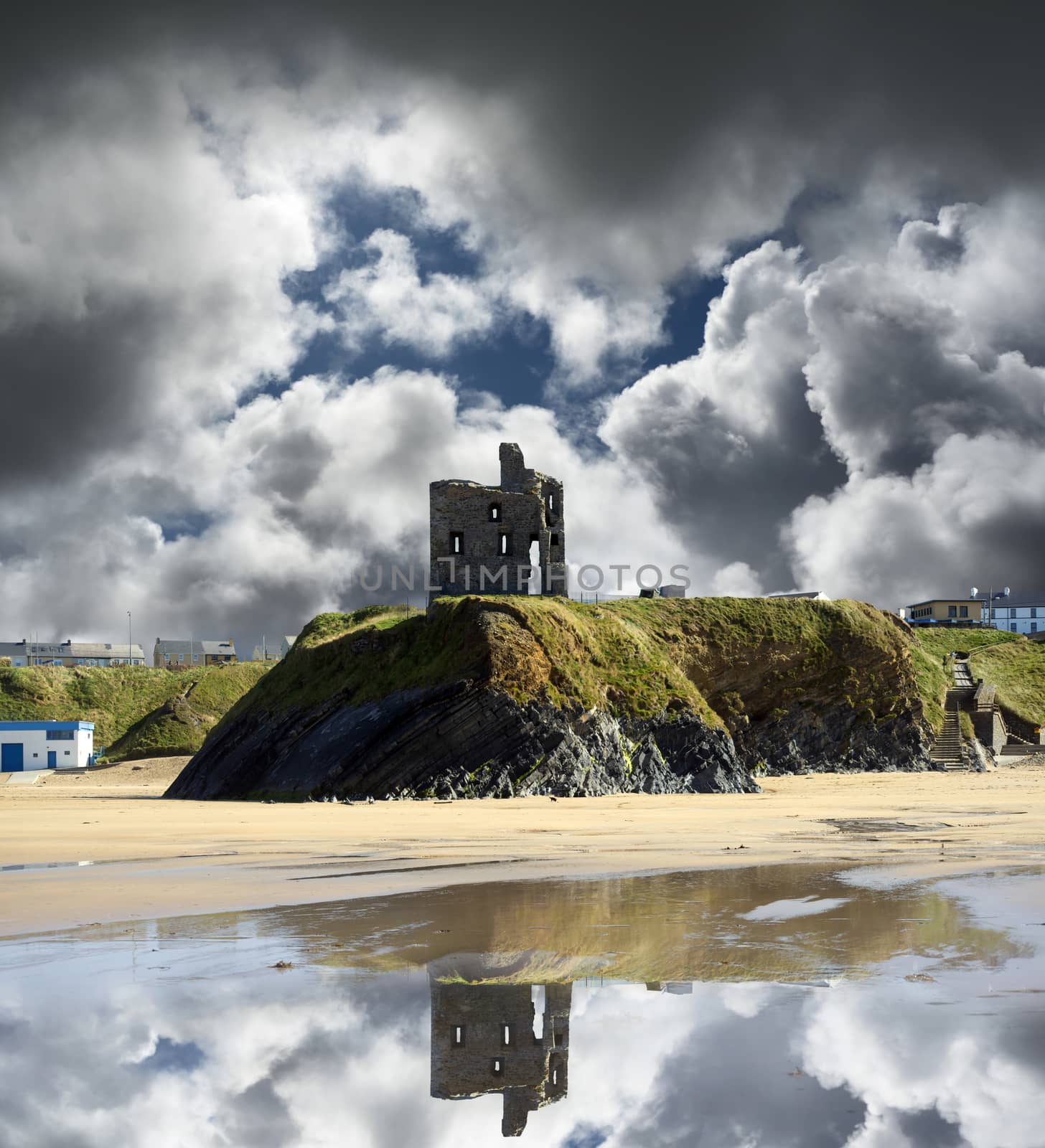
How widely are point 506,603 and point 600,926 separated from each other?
85.0 feet

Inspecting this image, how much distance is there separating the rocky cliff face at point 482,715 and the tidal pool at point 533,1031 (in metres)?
21.8

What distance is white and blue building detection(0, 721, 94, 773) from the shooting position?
7644cm

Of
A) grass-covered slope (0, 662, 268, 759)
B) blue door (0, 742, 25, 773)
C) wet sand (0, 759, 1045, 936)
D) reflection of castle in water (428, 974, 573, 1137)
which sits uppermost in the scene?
grass-covered slope (0, 662, 268, 759)

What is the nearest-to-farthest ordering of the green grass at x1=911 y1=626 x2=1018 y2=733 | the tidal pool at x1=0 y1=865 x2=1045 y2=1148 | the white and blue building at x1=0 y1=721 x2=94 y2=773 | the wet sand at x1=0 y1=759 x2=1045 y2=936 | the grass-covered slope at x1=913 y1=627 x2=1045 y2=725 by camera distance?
the tidal pool at x1=0 y1=865 x2=1045 y2=1148 → the wet sand at x1=0 y1=759 x2=1045 y2=936 → the green grass at x1=911 y1=626 x2=1018 y2=733 → the grass-covered slope at x1=913 y1=627 x2=1045 y2=725 → the white and blue building at x1=0 y1=721 x2=94 y2=773

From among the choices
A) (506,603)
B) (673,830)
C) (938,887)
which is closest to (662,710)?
(506,603)

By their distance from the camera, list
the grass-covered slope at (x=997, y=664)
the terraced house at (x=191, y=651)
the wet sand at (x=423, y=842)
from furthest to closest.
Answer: the terraced house at (x=191, y=651), the grass-covered slope at (x=997, y=664), the wet sand at (x=423, y=842)

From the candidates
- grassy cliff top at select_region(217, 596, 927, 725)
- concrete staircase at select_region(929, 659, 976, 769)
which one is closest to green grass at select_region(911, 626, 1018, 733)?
concrete staircase at select_region(929, 659, 976, 769)

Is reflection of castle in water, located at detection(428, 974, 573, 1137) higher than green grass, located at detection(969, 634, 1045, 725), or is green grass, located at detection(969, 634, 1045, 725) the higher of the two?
green grass, located at detection(969, 634, 1045, 725)

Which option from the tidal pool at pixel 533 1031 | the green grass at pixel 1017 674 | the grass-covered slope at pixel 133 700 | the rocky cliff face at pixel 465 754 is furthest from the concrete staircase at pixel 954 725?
the grass-covered slope at pixel 133 700

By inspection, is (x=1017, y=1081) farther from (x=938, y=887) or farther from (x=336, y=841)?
(x=336, y=841)

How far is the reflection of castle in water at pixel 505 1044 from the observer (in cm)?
525

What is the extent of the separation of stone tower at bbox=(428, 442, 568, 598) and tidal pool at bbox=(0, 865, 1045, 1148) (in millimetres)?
42391

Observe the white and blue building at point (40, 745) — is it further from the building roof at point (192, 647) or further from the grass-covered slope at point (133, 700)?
the building roof at point (192, 647)

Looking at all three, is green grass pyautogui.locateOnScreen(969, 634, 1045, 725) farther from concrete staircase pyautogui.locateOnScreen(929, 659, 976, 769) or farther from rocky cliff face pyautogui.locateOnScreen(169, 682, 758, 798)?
rocky cliff face pyautogui.locateOnScreen(169, 682, 758, 798)
